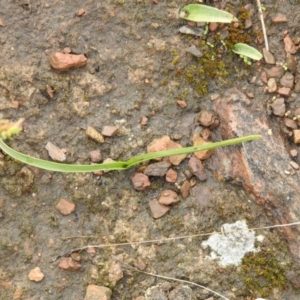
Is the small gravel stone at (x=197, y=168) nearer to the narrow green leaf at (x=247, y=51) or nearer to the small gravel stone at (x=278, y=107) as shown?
the small gravel stone at (x=278, y=107)

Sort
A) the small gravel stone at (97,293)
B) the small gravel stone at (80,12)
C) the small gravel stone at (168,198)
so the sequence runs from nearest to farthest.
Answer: the small gravel stone at (97,293), the small gravel stone at (168,198), the small gravel stone at (80,12)

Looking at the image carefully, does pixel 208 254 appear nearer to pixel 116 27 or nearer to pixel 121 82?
pixel 121 82

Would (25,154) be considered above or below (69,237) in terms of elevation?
above

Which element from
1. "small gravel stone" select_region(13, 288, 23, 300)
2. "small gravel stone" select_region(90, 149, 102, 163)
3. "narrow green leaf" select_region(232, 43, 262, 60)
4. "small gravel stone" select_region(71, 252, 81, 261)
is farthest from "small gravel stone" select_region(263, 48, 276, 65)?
"small gravel stone" select_region(13, 288, 23, 300)

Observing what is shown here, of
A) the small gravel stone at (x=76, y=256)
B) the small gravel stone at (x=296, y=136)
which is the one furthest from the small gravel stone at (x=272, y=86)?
the small gravel stone at (x=76, y=256)

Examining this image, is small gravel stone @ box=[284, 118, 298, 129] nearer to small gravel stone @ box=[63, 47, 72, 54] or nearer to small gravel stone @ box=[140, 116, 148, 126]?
small gravel stone @ box=[140, 116, 148, 126]

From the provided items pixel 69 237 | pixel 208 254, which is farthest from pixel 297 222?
pixel 69 237

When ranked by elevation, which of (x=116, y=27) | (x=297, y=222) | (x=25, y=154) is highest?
(x=116, y=27)
